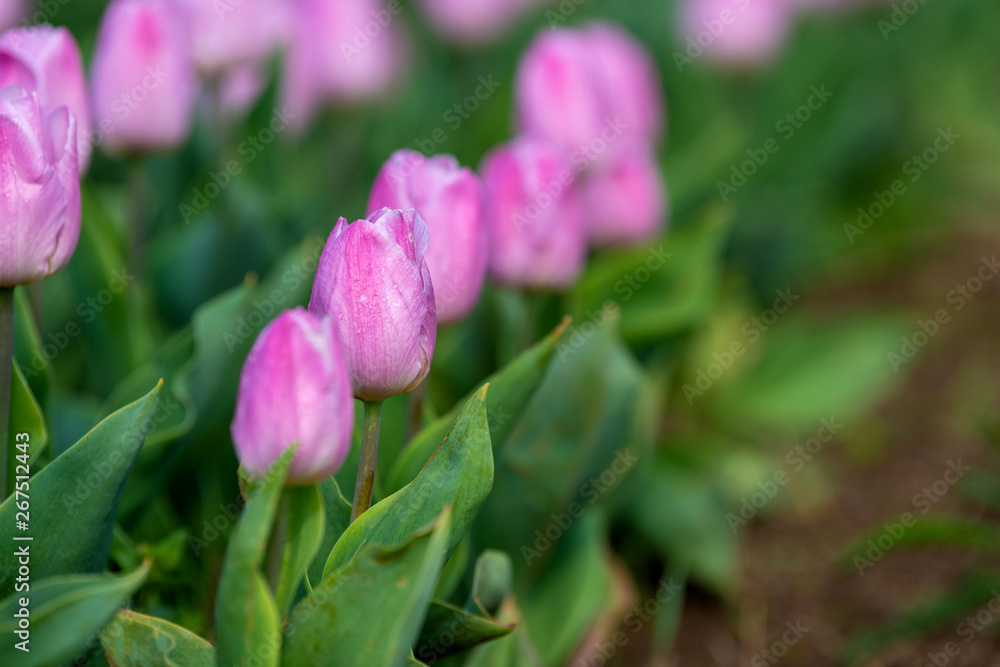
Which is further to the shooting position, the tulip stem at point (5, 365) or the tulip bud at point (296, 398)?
the tulip stem at point (5, 365)

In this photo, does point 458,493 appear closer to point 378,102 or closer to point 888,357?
point 888,357

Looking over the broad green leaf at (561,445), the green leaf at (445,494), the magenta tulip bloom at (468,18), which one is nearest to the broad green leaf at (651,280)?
the broad green leaf at (561,445)

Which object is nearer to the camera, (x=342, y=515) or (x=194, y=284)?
(x=342, y=515)

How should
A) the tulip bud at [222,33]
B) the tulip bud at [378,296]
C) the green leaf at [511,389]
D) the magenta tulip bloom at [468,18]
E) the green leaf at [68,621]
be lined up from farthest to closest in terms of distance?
the magenta tulip bloom at [468,18] < the tulip bud at [222,33] < the green leaf at [511,389] < the tulip bud at [378,296] < the green leaf at [68,621]

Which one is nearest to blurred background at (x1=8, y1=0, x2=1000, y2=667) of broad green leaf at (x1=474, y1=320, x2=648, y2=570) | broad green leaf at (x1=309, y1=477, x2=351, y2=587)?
broad green leaf at (x1=474, y1=320, x2=648, y2=570)

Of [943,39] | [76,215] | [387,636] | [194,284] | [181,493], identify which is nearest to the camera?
[387,636]

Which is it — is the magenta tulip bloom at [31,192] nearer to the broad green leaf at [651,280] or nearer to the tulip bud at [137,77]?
the tulip bud at [137,77]

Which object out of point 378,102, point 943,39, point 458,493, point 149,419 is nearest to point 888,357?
point 378,102
